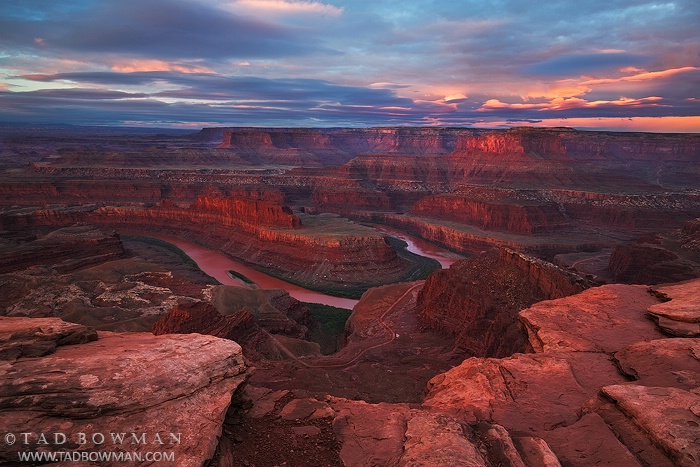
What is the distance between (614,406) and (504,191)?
90397 mm

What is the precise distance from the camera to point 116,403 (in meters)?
7.86

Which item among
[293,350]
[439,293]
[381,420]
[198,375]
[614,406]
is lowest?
[293,350]

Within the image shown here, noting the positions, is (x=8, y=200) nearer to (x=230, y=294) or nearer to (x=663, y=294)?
(x=230, y=294)

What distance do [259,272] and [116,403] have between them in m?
53.9

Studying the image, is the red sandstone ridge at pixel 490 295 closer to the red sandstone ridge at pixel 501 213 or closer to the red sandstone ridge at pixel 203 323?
the red sandstone ridge at pixel 203 323

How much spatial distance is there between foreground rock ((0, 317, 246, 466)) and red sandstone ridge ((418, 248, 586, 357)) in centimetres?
1964

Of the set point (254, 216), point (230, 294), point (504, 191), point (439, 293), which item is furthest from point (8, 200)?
point (504, 191)

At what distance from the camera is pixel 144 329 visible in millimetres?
34125

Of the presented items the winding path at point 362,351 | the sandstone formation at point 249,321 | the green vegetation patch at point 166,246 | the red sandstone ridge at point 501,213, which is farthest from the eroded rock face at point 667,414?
the red sandstone ridge at point 501,213

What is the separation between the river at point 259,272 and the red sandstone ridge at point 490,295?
14.7 m

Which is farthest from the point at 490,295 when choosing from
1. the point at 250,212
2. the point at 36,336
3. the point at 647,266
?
the point at 250,212

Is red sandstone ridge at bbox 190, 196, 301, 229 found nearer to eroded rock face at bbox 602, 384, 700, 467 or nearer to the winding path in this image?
the winding path

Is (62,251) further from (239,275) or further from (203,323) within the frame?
(203,323)

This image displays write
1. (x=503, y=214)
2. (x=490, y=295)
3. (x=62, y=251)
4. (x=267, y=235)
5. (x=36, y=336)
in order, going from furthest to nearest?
(x=503, y=214), (x=267, y=235), (x=62, y=251), (x=490, y=295), (x=36, y=336)
